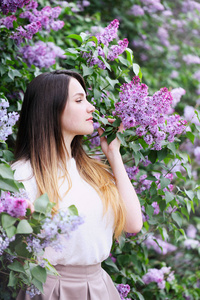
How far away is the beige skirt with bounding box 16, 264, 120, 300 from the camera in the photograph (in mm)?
1325

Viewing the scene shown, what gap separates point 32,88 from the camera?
1.47 metres

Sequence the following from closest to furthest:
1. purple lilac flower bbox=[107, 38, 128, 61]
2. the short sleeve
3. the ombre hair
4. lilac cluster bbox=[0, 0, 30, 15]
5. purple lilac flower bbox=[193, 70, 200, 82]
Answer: the short sleeve < the ombre hair < purple lilac flower bbox=[107, 38, 128, 61] < lilac cluster bbox=[0, 0, 30, 15] < purple lilac flower bbox=[193, 70, 200, 82]

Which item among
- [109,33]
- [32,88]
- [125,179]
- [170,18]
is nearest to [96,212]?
[125,179]

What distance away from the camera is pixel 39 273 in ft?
3.31

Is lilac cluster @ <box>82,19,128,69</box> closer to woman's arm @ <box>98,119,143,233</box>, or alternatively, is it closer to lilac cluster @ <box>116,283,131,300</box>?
woman's arm @ <box>98,119,143,233</box>

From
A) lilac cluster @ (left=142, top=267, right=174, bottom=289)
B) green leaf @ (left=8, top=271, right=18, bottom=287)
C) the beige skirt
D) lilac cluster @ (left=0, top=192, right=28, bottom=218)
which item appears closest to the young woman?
the beige skirt

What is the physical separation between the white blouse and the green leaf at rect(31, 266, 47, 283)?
0.28m

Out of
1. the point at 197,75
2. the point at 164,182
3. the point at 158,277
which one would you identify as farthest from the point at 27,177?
the point at 197,75

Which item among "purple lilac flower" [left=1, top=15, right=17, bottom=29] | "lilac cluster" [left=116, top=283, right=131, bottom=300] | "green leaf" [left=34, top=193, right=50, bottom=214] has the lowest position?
"lilac cluster" [left=116, top=283, right=131, bottom=300]

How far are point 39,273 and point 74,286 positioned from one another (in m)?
0.38

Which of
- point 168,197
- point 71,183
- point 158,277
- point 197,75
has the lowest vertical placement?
point 158,277

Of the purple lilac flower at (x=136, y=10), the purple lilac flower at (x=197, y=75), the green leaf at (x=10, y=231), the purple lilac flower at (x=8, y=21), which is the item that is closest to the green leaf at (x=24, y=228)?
the green leaf at (x=10, y=231)

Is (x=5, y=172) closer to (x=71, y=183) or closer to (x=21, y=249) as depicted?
(x=21, y=249)

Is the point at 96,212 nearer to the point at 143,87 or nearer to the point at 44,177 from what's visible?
the point at 44,177
